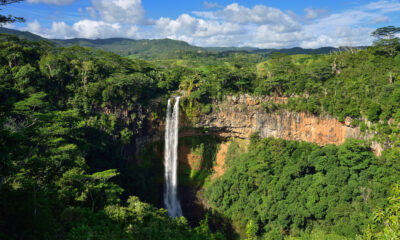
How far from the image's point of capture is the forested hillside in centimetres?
1352

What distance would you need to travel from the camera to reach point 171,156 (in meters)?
A: 27.9

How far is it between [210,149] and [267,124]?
25.6ft

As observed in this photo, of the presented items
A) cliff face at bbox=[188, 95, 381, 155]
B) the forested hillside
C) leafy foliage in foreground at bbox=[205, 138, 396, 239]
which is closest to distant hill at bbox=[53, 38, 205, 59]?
cliff face at bbox=[188, 95, 381, 155]

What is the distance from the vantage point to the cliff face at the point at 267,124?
2317cm

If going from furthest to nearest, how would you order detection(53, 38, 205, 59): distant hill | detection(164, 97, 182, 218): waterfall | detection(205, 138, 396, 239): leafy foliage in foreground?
detection(53, 38, 205, 59): distant hill < detection(164, 97, 182, 218): waterfall < detection(205, 138, 396, 239): leafy foliage in foreground

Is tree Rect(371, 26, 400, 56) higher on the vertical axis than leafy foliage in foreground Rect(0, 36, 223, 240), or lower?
higher

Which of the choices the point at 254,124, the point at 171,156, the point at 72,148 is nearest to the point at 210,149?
the point at 171,156

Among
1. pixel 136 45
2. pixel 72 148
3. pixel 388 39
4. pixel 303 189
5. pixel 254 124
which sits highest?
pixel 136 45

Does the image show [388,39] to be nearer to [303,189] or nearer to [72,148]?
[303,189]

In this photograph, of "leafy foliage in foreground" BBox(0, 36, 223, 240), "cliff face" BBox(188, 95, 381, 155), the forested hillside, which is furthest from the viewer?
"cliff face" BBox(188, 95, 381, 155)

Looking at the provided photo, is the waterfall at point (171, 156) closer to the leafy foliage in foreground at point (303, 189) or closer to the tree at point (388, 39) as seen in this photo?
the leafy foliage in foreground at point (303, 189)

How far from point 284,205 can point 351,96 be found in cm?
1168

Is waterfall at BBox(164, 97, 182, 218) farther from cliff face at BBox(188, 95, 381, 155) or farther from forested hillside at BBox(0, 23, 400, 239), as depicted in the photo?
cliff face at BBox(188, 95, 381, 155)

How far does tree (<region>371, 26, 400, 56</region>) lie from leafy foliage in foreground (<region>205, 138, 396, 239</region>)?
1212 centimetres
